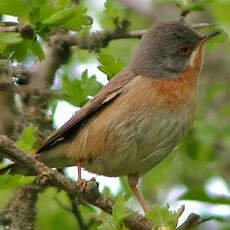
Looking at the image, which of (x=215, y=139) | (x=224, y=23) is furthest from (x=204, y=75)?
(x=215, y=139)

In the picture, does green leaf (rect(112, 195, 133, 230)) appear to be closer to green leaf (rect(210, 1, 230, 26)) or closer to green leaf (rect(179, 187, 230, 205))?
green leaf (rect(179, 187, 230, 205))

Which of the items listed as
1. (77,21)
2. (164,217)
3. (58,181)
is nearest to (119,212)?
(164,217)

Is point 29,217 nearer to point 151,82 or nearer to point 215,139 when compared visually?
point 151,82

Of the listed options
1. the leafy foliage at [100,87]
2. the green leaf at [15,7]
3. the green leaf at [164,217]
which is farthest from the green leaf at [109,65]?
the green leaf at [164,217]

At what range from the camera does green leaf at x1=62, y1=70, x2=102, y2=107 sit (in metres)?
5.57

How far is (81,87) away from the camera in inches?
221

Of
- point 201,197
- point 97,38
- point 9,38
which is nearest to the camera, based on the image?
point 9,38

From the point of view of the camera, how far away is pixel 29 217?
5.56 m

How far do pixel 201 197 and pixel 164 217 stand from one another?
1.99 metres

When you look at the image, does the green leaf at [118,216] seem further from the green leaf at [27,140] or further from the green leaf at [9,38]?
the green leaf at [27,140]

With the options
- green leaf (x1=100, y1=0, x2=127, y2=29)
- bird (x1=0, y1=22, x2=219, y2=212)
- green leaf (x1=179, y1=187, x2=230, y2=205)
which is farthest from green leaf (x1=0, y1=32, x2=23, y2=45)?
green leaf (x1=179, y1=187, x2=230, y2=205)

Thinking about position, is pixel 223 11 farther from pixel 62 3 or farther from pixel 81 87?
pixel 62 3

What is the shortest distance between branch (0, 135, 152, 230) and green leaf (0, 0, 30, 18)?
0.88 metres

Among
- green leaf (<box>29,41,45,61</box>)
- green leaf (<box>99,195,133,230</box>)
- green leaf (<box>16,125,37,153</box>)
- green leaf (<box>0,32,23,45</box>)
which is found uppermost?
green leaf (<box>29,41,45,61</box>)
